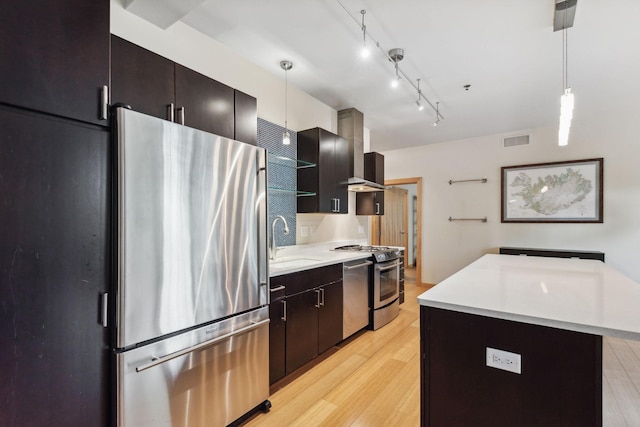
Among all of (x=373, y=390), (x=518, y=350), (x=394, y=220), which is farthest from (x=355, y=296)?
(x=394, y=220)

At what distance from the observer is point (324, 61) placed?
267 cm

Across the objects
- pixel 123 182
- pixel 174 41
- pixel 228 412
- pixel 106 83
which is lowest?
pixel 228 412

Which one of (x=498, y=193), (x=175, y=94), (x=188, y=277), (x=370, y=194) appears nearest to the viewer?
(x=188, y=277)

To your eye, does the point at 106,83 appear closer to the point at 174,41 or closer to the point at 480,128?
the point at 174,41

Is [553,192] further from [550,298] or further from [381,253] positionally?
[550,298]

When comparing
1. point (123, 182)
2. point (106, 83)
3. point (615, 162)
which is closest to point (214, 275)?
point (123, 182)

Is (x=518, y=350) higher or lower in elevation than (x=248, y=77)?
lower

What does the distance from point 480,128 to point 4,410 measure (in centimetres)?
552

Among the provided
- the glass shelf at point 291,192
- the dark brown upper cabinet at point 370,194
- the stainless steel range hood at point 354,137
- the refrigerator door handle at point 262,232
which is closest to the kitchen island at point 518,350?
the refrigerator door handle at point 262,232

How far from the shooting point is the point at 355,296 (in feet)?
10.2

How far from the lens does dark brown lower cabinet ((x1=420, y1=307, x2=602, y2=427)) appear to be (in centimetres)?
108

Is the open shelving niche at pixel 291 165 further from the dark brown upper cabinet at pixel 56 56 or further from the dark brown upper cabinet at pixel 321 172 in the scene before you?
the dark brown upper cabinet at pixel 56 56

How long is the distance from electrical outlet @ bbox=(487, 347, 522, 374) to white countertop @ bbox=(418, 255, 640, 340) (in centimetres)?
16

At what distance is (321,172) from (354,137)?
1009mm
